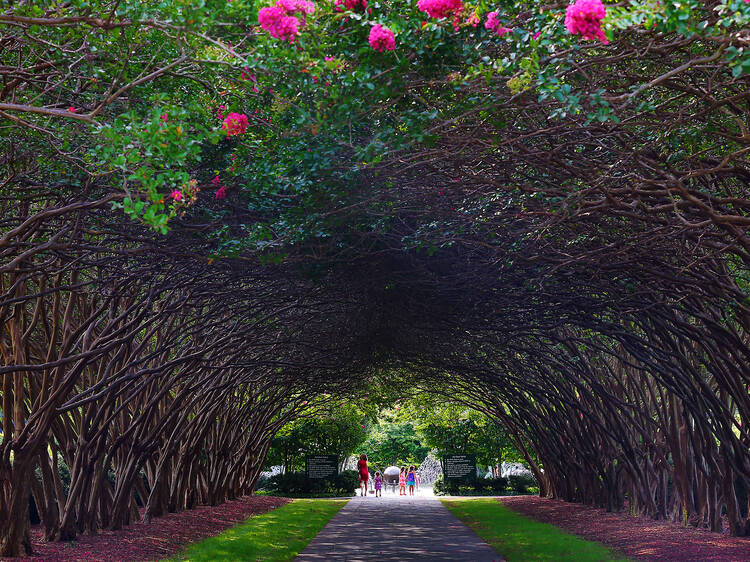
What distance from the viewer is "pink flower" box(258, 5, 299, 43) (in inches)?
219

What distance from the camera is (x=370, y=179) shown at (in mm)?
8680

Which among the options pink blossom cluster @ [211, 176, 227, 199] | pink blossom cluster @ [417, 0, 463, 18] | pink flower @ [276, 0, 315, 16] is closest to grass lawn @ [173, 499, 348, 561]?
pink blossom cluster @ [211, 176, 227, 199]

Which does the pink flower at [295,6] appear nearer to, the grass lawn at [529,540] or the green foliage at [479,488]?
the grass lawn at [529,540]

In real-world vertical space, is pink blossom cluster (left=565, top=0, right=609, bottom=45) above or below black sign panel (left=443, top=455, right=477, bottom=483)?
above

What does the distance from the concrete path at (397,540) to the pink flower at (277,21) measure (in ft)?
31.6

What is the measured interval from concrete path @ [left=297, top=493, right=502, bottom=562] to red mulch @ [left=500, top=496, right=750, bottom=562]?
2.33m

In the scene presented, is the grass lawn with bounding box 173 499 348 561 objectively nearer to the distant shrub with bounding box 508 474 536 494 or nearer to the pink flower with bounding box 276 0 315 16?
the pink flower with bounding box 276 0 315 16

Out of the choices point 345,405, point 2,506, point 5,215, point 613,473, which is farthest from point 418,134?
point 345,405

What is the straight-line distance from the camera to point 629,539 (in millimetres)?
14766

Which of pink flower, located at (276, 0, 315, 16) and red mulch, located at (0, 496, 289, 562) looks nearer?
pink flower, located at (276, 0, 315, 16)

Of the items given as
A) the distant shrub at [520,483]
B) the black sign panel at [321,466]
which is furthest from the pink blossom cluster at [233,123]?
the distant shrub at [520,483]

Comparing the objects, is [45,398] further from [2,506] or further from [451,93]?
[451,93]

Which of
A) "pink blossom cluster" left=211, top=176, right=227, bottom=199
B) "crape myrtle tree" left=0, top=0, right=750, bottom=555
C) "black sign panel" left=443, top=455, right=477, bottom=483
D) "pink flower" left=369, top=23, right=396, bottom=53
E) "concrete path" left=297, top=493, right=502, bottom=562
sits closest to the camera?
"pink flower" left=369, top=23, right=396, bottom=53

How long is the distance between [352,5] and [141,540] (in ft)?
38.1
